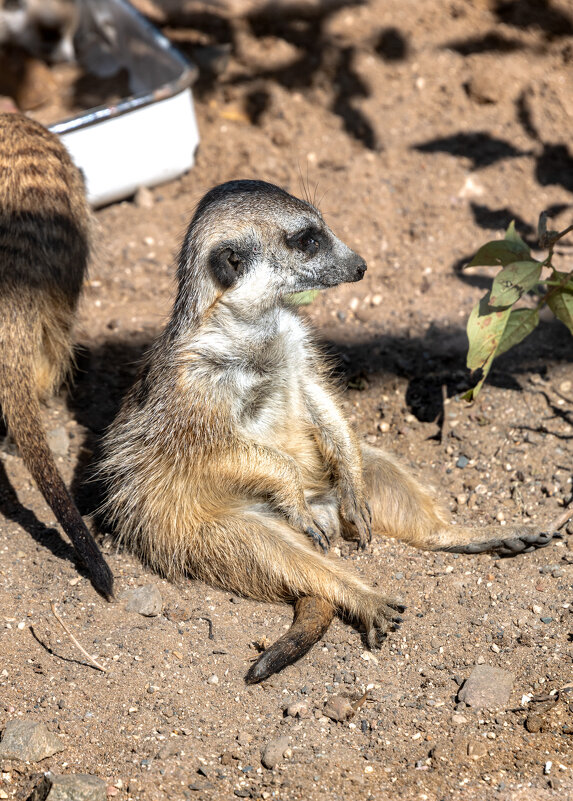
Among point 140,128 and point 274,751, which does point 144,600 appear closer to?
point 274,751

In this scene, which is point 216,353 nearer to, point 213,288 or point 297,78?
point 213,288

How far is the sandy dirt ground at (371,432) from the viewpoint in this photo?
216cm

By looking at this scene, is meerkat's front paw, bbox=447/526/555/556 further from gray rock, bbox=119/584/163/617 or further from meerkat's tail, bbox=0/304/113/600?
meerkat's tail, bbox=0/304/113/600

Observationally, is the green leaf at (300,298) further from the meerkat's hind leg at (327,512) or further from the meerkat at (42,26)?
the meerkat at (42,26)

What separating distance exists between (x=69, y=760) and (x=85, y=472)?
1215mm

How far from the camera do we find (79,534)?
Result: 2531 millimetres

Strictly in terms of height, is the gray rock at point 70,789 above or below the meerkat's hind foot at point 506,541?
above

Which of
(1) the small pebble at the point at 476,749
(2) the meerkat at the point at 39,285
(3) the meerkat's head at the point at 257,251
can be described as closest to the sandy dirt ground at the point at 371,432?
(1) the small pebble at the point at 476,749

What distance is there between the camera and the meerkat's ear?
2502mm

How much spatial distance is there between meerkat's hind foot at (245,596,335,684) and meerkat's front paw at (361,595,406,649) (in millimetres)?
110

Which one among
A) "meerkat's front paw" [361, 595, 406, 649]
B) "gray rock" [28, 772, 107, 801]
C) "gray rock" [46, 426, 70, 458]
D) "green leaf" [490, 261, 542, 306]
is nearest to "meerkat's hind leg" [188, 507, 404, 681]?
"meerkat's front paw" [361, 595, 406, 649]

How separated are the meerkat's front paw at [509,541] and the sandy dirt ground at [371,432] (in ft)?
0.14

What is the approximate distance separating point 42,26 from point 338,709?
4372 mm

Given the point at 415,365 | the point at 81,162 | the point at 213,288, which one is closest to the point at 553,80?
the point at 415,365
